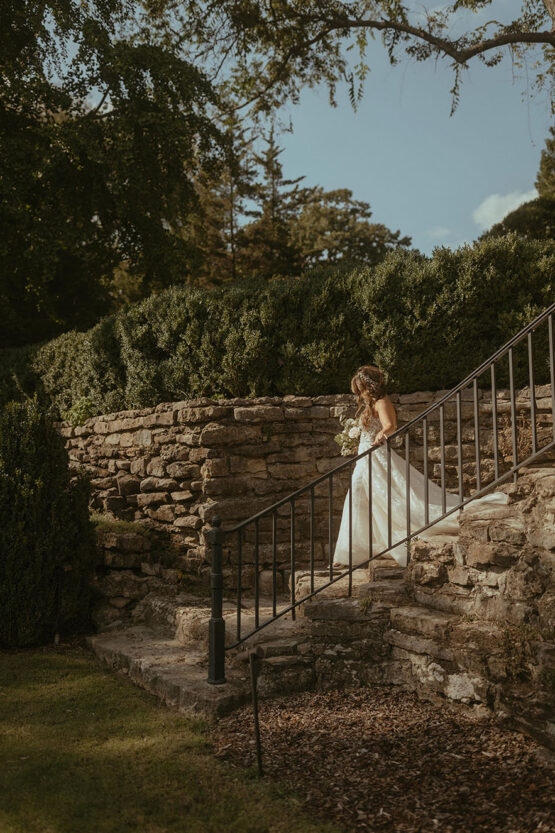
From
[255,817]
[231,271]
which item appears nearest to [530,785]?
[255,817]

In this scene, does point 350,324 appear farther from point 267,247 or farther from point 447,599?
point 267,247

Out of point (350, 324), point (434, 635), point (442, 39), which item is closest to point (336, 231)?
point (442, 39)

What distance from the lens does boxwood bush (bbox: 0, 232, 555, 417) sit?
23.1 feet

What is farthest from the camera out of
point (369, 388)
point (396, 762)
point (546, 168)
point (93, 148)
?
point (546, 168)

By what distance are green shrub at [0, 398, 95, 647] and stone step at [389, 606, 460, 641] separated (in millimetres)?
3343

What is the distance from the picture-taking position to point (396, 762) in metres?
3.50

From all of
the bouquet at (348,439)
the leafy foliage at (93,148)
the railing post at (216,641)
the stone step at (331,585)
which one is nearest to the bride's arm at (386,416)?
the bouquet at (348,439)

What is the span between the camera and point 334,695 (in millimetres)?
4488

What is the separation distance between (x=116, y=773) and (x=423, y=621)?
217cm

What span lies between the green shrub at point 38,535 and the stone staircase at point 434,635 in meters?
0.88

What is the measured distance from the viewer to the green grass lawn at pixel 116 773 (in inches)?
122

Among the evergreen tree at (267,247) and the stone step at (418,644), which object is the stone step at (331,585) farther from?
the evergreen tree at (267,247)

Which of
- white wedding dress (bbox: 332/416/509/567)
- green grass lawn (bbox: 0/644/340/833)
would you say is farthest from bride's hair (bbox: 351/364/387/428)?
green grass lawn (bbox: 0/644/340/833)

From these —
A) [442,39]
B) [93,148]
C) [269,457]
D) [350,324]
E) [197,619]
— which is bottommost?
[197,619]
